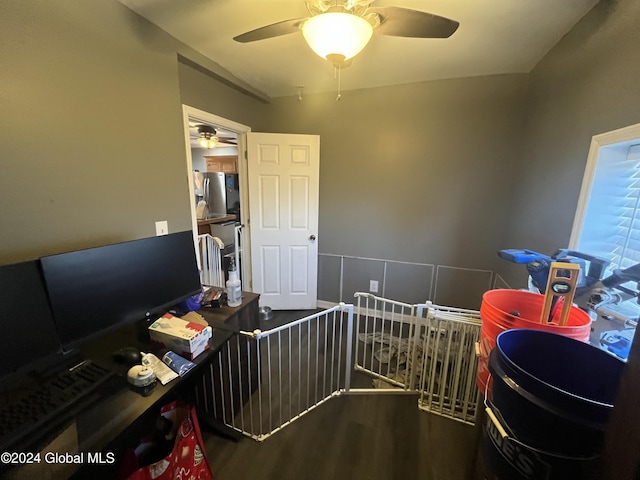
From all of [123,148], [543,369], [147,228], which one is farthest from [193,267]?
[543,369]

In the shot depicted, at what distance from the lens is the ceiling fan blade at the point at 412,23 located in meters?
1.10

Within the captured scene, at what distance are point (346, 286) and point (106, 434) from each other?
8.42 ft

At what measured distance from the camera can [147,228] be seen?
67.9 inches

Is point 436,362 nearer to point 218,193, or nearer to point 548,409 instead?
point 548,409

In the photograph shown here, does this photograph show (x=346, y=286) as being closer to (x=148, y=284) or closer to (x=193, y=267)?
(x=193, y=267)

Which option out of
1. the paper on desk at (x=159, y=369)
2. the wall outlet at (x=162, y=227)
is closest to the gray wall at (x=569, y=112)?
the paper on desk at (x=159, y=369)

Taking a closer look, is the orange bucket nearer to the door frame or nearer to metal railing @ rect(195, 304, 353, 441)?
metal railing @ rect(195, 304, 353, 441)

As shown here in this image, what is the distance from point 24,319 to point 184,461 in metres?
0.84

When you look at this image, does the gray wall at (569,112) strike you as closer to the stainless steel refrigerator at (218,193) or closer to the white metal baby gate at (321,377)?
the white metal baby gate at (321,377)

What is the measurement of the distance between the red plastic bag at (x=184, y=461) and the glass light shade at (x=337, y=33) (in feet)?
5.77

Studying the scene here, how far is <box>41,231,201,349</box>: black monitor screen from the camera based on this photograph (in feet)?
3.29

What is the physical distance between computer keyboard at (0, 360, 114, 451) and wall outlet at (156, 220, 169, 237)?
922 millimetres

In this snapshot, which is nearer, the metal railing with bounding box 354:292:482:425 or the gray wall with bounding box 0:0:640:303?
the gray wall with bounding box 0:0:640:303

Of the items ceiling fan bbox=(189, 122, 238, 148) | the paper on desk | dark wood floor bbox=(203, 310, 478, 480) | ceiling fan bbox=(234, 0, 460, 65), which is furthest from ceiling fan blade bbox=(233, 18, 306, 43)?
dark wood floor bbox=(203, 310, 478, 480)
